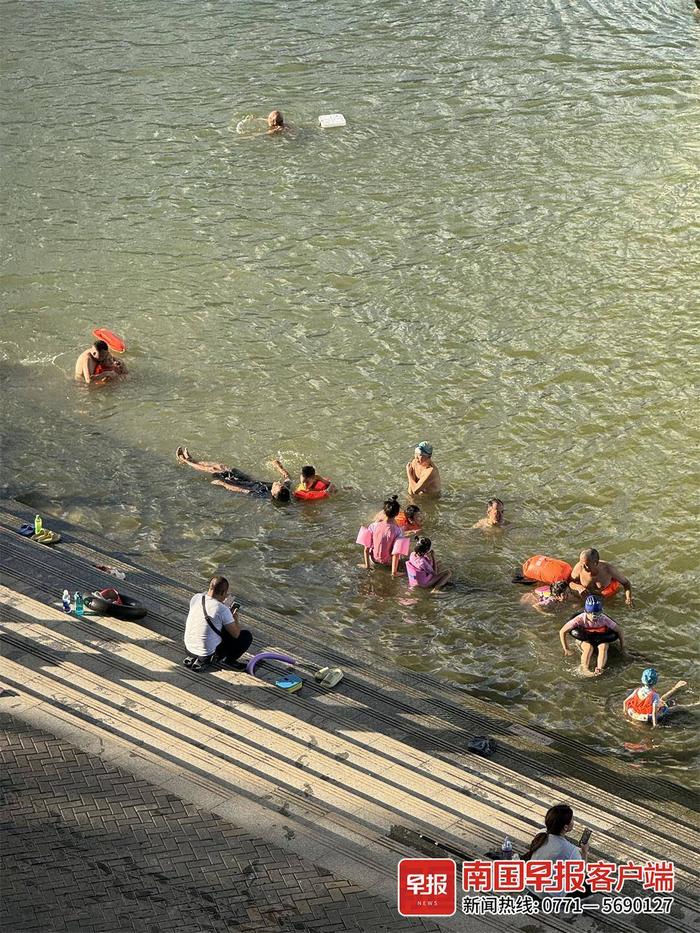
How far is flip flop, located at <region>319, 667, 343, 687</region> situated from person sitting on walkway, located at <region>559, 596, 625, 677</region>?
2.83 meters

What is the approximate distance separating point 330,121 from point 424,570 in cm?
1448

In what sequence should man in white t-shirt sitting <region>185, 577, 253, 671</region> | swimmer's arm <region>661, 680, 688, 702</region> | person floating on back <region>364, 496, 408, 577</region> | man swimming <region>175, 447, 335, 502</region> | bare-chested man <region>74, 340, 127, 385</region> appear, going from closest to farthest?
man in white t-shirt sitting <region>185, 577, 253, 671</region>, swimmer's arm <region>661, 680, 688, 702</region>, person floating on back <region>364, 496, 408, 577</region>, man swimming <region>175, 447, 335, 502</region>, bare-chested man <region>74, 340, 127, 385</region>

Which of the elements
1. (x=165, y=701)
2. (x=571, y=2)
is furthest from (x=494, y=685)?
(x=571, y=2)

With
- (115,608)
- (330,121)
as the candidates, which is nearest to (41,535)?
(115,608)

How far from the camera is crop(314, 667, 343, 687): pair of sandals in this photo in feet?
36.9

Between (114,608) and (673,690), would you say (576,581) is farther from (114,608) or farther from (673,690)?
(114,608)

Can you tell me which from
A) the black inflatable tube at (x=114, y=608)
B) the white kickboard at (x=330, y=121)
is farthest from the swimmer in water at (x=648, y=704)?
the white kickboard at (x=330, y=121)

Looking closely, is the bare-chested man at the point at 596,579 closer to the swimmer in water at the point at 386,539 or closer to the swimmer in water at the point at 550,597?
the swimmer in water at the point at 550,597

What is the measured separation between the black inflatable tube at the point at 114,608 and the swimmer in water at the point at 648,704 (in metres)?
4.98

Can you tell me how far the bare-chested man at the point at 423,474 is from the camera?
601 inches

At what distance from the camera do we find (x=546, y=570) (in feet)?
45.5

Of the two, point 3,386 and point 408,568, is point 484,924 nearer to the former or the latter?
point 408,568

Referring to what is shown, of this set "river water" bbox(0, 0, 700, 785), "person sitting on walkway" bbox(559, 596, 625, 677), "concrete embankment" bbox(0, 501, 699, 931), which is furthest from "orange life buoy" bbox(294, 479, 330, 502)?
"person sitting on walkway" bbox(559, 596, 625, 677)

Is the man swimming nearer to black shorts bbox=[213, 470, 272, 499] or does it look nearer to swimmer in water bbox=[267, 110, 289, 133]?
black shorts bbox=[213, 470, 272, 499]
